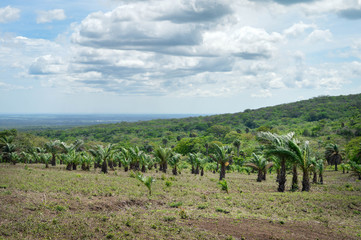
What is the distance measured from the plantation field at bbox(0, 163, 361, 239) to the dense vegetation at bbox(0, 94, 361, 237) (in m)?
0.88

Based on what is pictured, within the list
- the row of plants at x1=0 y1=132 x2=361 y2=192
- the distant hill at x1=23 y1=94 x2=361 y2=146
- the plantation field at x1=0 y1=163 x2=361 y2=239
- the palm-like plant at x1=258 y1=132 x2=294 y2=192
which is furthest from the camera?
the distant hill at x1=23 y1=94 x2=361 y2=146

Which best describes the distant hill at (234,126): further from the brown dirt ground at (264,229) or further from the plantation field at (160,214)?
the brown dirt ground at (264,229)

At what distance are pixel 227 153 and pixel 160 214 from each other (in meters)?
22.4

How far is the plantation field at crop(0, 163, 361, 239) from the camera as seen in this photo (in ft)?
42.3

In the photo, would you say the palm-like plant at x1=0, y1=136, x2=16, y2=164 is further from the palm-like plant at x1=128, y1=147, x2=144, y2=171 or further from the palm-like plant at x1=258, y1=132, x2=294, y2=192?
the palm-like plant at x1=258, y1=132, x2=294, y2=192

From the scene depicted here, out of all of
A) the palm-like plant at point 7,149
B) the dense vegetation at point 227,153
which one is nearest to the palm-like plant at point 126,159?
the dense vegetation at point 227,153

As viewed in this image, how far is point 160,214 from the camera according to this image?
16.2m

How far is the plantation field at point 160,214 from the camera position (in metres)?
12.9

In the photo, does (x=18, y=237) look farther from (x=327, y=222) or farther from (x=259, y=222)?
(x=327, y=222)

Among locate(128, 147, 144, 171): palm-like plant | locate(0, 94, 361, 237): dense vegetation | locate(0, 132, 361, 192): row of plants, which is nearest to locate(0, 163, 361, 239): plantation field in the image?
locate(0, 94, 361, 237): dense vegetation

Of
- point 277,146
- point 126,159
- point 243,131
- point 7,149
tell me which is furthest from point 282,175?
point 243,131

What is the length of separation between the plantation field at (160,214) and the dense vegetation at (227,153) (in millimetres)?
877

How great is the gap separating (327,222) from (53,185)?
18.4 meters

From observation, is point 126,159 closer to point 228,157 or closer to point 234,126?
point 228,157
